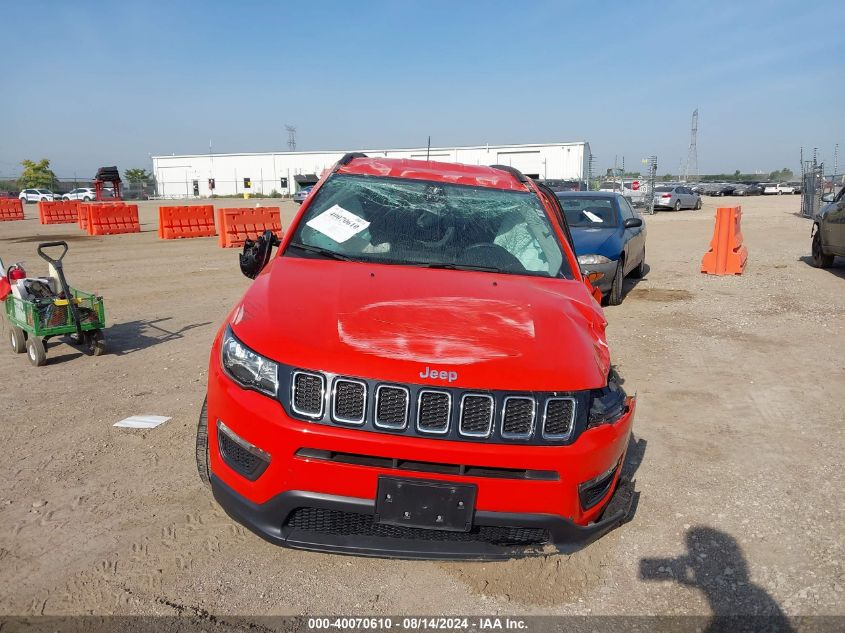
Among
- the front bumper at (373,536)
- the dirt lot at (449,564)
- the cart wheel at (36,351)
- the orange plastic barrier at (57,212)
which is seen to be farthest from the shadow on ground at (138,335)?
the orange plastic barrier at (57,212)

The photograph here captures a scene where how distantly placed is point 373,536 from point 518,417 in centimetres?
73

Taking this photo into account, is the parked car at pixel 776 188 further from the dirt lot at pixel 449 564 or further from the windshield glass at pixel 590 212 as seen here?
the dirt lot at pixel 449 564

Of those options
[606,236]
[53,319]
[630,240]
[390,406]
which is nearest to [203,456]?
[390,406]

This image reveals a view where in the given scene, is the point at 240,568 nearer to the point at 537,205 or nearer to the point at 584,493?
the point at 584,493

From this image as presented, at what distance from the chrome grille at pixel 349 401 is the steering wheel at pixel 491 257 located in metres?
1.46

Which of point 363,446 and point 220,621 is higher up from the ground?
point 363,446

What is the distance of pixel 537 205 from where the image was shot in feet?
14.1

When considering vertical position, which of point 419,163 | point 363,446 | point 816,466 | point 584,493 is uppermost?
point 419,163

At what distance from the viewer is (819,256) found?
1280 centimetres

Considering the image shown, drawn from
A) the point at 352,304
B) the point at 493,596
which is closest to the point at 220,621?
the point at 493,596

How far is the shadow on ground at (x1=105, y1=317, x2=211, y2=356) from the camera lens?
22.6 ft

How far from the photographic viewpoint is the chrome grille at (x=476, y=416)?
98.7 inches

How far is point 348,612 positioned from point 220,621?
1.68 feet

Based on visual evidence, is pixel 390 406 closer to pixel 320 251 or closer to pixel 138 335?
pixel 320 251
